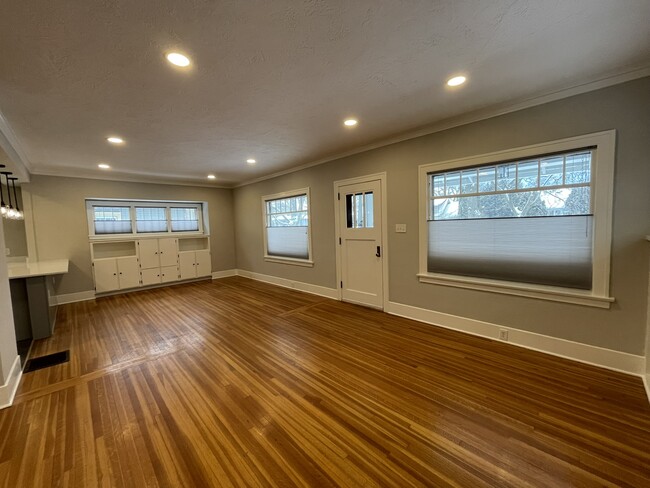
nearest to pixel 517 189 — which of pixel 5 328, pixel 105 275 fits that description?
pixel 5 328

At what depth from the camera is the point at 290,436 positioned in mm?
1756

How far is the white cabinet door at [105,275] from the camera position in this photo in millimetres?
5547

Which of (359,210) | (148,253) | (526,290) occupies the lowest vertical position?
(526,290)

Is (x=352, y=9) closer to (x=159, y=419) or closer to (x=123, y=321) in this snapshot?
(x=159, y=419)

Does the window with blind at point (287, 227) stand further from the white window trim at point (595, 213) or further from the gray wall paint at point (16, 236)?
the gray wall paint at point (16, 236)

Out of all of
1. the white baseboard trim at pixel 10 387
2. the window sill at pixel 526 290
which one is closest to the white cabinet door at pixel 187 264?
the white baseboard trim at pixel 10 387

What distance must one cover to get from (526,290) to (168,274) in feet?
22.7

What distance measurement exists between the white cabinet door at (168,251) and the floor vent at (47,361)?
350 centimetres

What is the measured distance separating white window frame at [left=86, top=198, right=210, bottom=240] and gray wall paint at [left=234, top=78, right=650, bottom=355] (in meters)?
4.36

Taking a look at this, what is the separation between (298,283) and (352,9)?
4.74 metres

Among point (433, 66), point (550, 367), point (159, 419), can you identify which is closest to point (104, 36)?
point (433, 66)

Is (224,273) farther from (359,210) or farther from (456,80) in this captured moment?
(456,80)

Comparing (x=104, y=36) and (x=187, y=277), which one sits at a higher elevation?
(x=104, y=36)

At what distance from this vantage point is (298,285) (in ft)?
18.6
